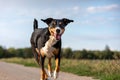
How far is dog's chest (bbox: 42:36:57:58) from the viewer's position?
36.4 ft

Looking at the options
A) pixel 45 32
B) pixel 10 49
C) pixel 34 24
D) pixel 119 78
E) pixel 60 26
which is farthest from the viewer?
pixel 10 49

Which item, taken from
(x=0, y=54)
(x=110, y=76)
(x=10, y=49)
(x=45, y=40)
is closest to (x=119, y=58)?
(x=110, y=76)

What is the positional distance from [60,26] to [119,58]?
26.8 ft

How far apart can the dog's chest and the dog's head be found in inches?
14.3

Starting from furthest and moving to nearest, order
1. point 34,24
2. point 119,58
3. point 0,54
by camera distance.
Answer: point 0,54 → point 119,58 → point 34,24

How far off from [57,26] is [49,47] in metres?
1.04

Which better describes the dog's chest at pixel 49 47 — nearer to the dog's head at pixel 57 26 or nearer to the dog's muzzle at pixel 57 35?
the dog's head at pixel 57 26

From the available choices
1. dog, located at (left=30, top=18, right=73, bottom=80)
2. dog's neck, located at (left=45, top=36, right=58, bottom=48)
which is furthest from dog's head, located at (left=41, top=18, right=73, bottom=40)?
dog's neck, located at (left=45, top=36, right=58, bottom=48)

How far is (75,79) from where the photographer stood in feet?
52.2

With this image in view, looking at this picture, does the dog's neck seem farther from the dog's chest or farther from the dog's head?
the dog's head

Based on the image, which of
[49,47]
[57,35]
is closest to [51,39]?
[49,47]

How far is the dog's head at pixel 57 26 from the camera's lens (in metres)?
10.3

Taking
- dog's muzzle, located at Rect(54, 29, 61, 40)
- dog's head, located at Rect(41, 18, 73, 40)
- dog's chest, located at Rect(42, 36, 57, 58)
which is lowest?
dog's chest, located at Rect(42, 36, 57, 58)

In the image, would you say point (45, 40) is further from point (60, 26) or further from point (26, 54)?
point (26, 54)
